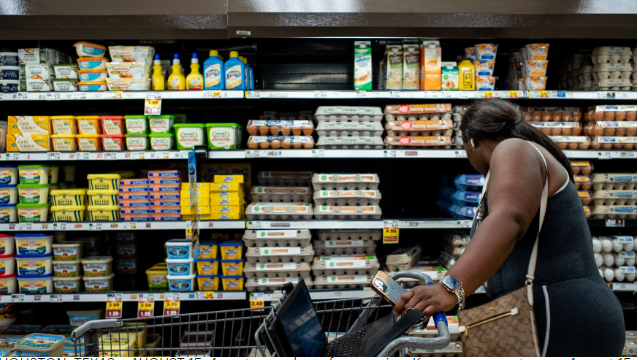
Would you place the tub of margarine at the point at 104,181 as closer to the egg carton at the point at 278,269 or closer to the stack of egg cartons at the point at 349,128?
the egg carton at the point at 278,269

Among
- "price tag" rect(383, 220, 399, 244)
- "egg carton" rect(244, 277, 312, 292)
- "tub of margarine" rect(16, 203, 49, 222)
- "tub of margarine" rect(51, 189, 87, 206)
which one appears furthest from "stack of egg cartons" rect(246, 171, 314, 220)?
"tub of margarine" rect(16, 203, 49, 222)

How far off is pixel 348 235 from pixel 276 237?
54cm

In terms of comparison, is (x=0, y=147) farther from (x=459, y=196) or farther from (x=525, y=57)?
(x=525, y=57)

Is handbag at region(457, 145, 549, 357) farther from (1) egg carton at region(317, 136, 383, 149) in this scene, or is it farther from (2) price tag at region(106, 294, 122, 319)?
(2) price tag at region(106, 294, 122, 319)

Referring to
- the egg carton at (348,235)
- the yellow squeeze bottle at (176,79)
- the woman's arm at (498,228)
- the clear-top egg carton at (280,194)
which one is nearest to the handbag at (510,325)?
the woman's arm at (498,228)

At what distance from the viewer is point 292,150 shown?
108 inches

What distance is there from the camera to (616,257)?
9.70 feet

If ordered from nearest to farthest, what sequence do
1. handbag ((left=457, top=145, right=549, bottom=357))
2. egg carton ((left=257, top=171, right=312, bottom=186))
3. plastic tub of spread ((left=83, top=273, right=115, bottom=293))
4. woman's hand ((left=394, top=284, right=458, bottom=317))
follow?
woman's hand ((left=394, top=284, right=458, bottom=317)), handbag ((left=457, top=145, right=549, bottom=357)), plastic tub of spread ((left=83, top=273, right=115, bottom=293)), egg carton ((left=257, top=171, right=312, bottom=186))

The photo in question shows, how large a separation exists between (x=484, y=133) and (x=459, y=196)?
1.53m

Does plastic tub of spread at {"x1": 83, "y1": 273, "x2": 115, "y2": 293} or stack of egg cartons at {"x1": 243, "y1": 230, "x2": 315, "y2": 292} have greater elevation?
stack of egg cartons at {"x1": 243, "y1": 230, "x2": 315, "y2": 292}

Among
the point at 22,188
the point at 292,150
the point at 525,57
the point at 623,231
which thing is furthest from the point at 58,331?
the point at 623,231

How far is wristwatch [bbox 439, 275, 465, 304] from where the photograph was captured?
3.51ft

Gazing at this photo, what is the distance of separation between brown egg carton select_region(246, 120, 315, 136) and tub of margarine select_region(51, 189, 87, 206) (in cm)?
132

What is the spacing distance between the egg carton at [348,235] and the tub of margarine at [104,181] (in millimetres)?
1521
